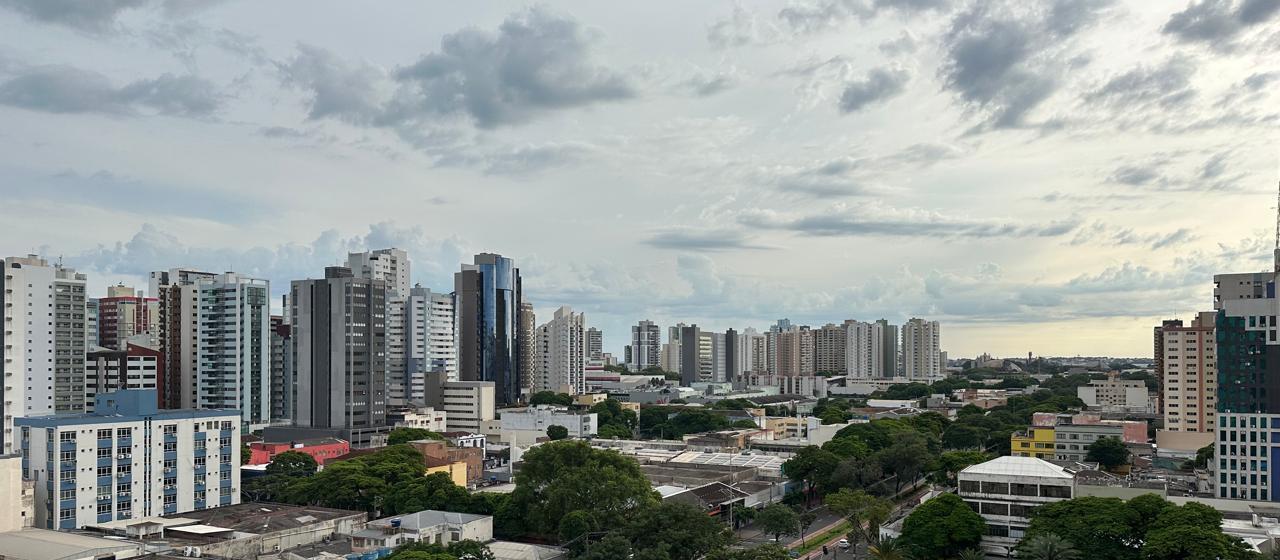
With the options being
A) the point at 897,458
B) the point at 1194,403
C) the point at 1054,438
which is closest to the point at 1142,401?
the point at 1194,403

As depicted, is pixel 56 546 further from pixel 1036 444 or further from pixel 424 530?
pixel 1036 444

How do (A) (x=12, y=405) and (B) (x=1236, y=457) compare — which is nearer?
(B) (x=1236, y=457)

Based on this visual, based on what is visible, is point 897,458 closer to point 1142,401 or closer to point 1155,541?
point 1155,541

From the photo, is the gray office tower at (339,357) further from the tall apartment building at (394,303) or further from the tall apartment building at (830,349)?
the tall apartment building at (830,349)

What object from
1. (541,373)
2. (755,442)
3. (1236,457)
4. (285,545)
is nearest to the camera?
(285,545)

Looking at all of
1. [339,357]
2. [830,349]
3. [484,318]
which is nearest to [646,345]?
[830,349]

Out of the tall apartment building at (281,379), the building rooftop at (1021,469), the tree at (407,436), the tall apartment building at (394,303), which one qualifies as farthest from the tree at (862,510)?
the tall apartment building at (281,379)
